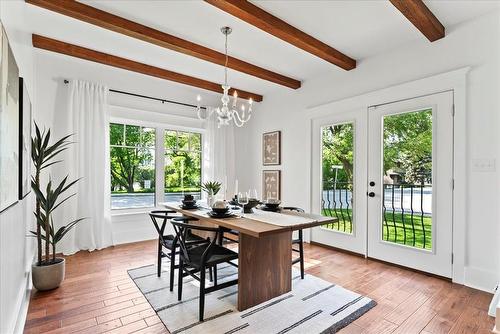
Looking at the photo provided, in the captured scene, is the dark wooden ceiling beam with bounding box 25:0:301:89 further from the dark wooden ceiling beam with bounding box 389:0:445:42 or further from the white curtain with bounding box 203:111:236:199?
the dark wooden ceiling beam with bounding box 389:0:445:42

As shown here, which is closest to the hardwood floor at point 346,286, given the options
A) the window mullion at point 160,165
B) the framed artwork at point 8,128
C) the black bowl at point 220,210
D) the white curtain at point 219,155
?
the black bowl at point 220,210

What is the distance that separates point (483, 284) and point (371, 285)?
1030 mm

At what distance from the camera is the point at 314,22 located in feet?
8.89

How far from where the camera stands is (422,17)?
8.06 feet

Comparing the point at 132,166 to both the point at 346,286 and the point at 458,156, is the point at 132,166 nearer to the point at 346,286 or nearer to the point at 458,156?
the point at 346,286

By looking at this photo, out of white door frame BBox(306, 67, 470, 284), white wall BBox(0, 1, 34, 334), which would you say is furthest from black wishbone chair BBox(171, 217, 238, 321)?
white door frame BBox(306, 67, 470, 284)

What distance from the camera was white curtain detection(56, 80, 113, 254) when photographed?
3.68 m

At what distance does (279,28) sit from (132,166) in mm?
3137

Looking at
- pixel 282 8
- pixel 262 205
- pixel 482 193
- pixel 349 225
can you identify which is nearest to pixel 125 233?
pixel 262 205

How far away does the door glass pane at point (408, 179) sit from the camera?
9.95ft

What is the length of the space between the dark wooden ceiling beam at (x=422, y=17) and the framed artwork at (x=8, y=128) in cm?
270

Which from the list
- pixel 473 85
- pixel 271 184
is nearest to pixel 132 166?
pixel 271 184

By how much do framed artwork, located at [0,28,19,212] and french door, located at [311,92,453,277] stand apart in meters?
3.54

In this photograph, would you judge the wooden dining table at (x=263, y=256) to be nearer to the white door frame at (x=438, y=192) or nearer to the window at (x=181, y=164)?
the white door frame at (x=438, y=192)
